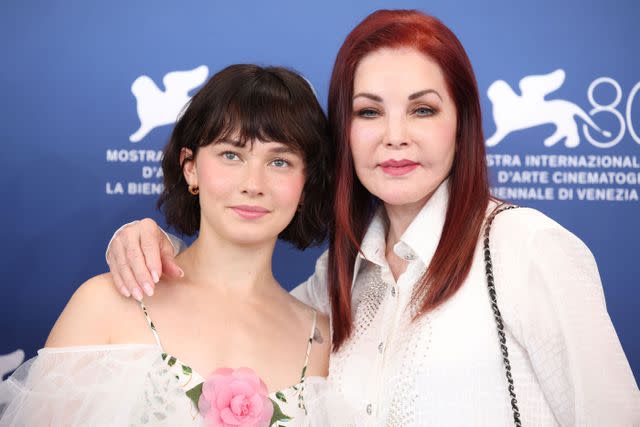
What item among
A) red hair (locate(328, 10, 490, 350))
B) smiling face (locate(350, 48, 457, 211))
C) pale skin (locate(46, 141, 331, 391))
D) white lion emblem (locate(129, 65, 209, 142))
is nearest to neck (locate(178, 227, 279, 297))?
pale skin (locate(46, 141, 331, 391))

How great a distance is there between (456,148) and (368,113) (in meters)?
0.23

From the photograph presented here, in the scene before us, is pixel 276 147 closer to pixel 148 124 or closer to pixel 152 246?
pixel 152 246

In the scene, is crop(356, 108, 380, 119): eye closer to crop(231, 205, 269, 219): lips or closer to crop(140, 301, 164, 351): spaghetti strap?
crop(231, 205, 269, 219): lips

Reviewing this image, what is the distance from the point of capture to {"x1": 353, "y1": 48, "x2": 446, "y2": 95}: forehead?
1698mm

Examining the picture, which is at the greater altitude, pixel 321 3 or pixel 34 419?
pixel 321 3

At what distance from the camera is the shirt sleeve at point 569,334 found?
1.45m

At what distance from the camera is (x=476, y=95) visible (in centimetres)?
178

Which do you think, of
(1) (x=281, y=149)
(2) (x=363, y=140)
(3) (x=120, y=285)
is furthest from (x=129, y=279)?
(2) (x=363, y=140)

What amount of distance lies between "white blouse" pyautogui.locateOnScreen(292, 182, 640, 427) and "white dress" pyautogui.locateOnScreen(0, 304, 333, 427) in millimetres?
392

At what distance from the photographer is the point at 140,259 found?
1.71m

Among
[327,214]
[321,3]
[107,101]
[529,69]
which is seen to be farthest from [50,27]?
[529,69]

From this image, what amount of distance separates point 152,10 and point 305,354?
4.14 feet

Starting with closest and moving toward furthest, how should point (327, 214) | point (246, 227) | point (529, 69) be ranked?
1. point (246, 227)
2. point (327, 214)
3. point (529, 69)

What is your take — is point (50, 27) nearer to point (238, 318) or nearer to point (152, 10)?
point (152, 10)
